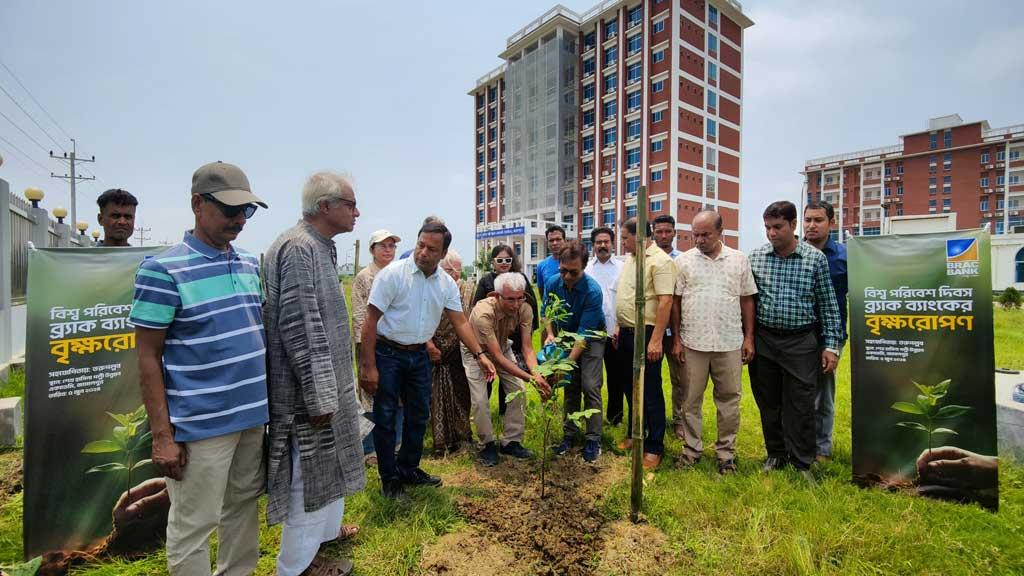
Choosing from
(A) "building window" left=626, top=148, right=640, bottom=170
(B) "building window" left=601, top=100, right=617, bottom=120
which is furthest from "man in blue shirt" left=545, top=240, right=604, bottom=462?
(B) "building window" left=601, top=100, right=617, bottom=120

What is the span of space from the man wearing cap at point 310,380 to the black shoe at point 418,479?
102 centimetres

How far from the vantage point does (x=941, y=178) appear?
189 feet

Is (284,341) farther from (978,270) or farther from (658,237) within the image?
(978,270)

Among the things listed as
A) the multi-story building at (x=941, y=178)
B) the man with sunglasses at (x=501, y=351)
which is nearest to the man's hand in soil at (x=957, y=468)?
the man with sunglasses at (x=501, y=351)

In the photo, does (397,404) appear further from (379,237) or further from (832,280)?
(832,280)

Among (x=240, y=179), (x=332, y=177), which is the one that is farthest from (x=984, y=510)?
(x=240, y=179)

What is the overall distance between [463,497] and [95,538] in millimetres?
2139

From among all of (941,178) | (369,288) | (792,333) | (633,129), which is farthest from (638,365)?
(941,178)

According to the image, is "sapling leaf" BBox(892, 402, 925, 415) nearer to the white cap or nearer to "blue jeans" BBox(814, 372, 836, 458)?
"blue jeans" BBox(814, 372, 836, 458)

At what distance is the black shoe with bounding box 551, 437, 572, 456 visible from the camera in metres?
4.14

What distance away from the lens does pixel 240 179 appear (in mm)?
1985

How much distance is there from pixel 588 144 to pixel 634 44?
905 cm

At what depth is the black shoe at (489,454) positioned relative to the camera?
157 inches

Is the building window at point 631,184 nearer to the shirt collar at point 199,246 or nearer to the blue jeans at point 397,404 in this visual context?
the blue jeans at point 397,404
